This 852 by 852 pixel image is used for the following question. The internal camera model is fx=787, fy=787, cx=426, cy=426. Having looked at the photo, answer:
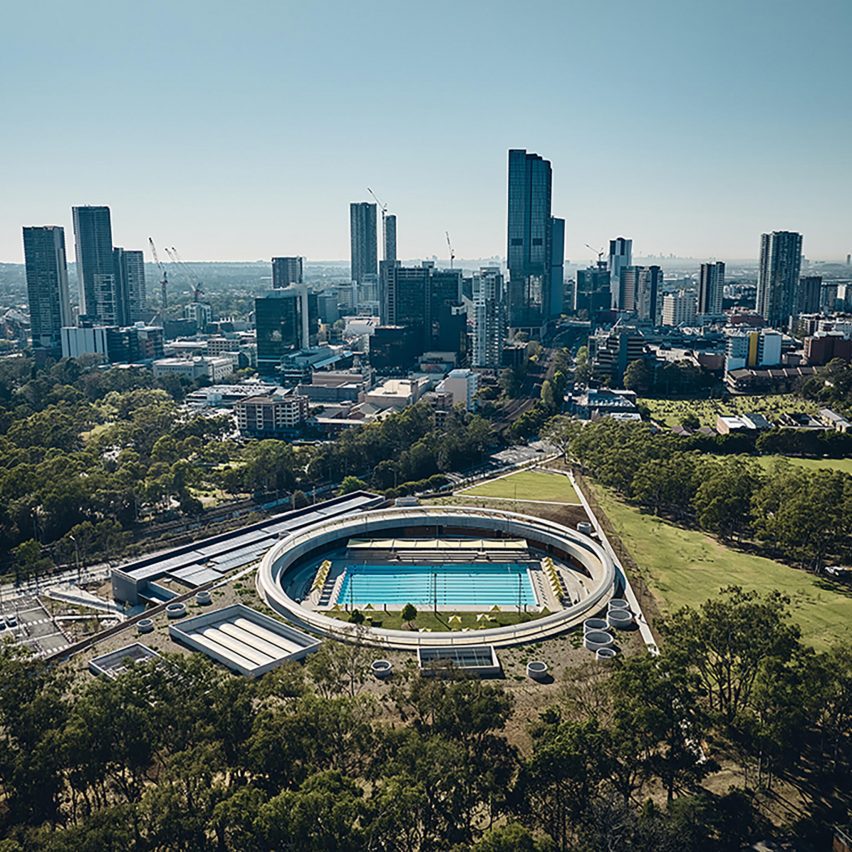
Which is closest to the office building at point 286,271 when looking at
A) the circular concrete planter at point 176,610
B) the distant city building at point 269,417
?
the distant city building at point 269,417

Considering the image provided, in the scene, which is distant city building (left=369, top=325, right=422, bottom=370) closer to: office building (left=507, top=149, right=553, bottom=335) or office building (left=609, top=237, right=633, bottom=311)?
office building (left=507, top=149, right=553, bottom=335)

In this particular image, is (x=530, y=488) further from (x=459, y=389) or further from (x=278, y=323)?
(x=278, y=323)

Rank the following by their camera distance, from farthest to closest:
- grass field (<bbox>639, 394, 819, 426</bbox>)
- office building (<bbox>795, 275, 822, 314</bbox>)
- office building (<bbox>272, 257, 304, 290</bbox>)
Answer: office building (<bbox>272, 257, 304, 290</bbox>), office building (<bbox>795, 275, 822, 314</bbox>), grass field (<bbox>639, 394, 819, 426</bbox>)

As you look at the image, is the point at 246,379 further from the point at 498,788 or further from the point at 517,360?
the point at 498,788

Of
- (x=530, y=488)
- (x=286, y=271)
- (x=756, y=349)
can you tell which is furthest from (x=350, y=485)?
(x=286, y=271)

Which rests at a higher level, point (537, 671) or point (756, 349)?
point (756, 349)

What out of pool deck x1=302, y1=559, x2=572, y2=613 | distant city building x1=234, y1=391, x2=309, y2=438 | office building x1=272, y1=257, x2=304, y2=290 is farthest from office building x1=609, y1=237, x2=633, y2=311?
pool deck x1=302, y1=559, x2=572, y2=613

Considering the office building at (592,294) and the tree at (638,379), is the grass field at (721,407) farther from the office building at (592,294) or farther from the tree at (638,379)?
the office building at (592,294)
